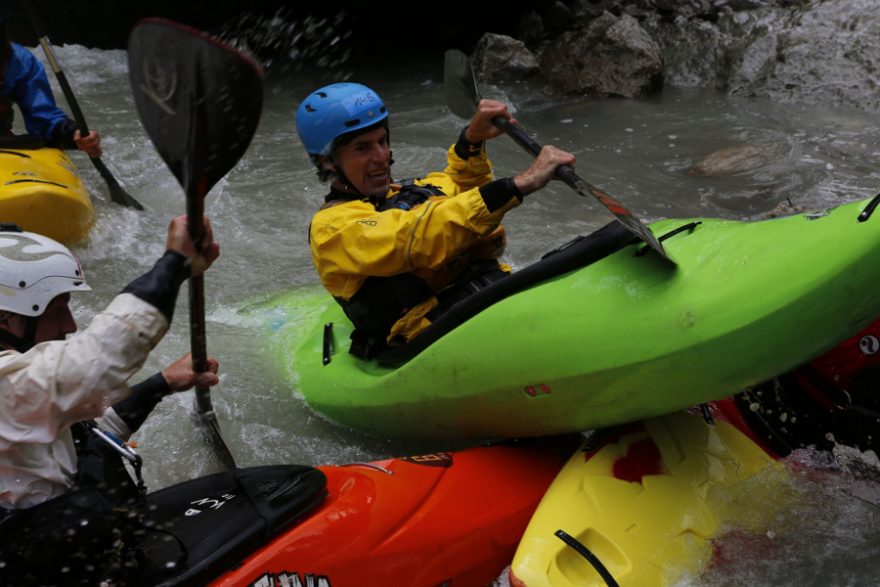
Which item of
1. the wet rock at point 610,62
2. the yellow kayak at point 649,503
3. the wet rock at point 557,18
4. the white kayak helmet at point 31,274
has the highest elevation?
the white kayak helmet at point 31,274

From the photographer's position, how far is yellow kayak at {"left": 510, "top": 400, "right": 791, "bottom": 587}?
2.18 meters

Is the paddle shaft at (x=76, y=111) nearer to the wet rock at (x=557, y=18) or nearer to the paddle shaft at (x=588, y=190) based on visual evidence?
the paddle shaft at (x=588, y=190)

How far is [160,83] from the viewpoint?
1860 millimetres

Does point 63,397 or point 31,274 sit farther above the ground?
point 31,274

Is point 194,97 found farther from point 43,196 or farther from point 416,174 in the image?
point 416,174

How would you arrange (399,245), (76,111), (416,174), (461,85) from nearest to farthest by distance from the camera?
1. (399,245)
2. (461,85)
3. (76,111)
4. (416,174)

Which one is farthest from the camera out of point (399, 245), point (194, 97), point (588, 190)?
point (399, 245)

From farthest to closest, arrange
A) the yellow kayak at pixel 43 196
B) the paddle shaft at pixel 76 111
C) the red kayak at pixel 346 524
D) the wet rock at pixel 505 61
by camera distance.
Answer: the wet rock at pixel 505 61, the paddle shaft at pixel 76 111, the yellow kayak at pixel 43 196, the red kayak at pixel 346 524

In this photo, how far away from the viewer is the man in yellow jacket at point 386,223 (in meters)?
2.59

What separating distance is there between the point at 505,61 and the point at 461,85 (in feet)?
17.2

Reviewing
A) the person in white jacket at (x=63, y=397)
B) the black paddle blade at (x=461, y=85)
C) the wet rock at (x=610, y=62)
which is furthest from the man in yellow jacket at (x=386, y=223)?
the wet rock at (x=610, y=62)

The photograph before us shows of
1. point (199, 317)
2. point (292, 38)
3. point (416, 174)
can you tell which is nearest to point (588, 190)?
point (199, 317)

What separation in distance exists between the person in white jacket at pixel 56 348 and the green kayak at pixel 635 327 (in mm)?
950

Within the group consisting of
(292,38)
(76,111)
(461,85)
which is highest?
(461,85)
